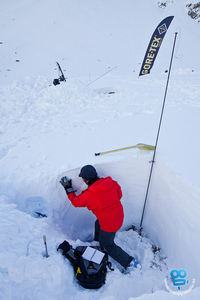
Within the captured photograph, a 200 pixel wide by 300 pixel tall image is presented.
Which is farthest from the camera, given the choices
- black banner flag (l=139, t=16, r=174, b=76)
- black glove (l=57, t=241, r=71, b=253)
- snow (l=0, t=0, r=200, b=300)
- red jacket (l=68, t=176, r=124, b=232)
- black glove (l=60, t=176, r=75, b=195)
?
black banner flag (l=139, t=16, r=174, b=76)

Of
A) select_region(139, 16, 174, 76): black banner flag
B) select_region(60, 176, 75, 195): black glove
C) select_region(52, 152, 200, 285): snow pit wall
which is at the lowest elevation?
select_region(52, 152, 200, 285): snow pit wall

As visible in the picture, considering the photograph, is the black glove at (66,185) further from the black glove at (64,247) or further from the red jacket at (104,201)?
the black glove at (64,247)

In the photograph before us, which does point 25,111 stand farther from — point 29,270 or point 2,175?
point 29,270

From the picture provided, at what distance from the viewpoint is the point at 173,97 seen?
19.9 ft

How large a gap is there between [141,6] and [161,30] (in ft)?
107

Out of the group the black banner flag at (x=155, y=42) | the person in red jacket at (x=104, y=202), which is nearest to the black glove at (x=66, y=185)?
the person in red jacket at (x=104, y=202)

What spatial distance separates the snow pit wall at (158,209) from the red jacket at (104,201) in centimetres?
74

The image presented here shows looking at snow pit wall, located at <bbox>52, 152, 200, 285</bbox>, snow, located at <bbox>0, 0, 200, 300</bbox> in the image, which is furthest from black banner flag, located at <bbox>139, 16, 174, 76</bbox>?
snow pit wall, located at <bbox>52, 152, 200, 285</bbox>

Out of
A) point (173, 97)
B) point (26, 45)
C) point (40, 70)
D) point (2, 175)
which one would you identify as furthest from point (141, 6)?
point (2, 175)

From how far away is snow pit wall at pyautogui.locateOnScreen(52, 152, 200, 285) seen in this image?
2.41 metres

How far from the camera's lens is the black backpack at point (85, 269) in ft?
5.62

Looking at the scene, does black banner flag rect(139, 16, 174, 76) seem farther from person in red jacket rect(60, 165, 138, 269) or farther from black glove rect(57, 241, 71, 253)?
black glove rect(57, 241, 71, 253)

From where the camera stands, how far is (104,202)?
7.04 feet

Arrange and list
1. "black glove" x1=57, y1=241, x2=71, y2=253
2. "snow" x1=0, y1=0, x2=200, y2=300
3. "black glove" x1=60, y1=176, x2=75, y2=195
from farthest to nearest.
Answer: "black glove" x1=60, y1=176, x2=75, y2=195
"black glove" x1=57, y1=241, x2=71, y2=253
"snow" x1=0, y1=0, x2=200, y2=300
